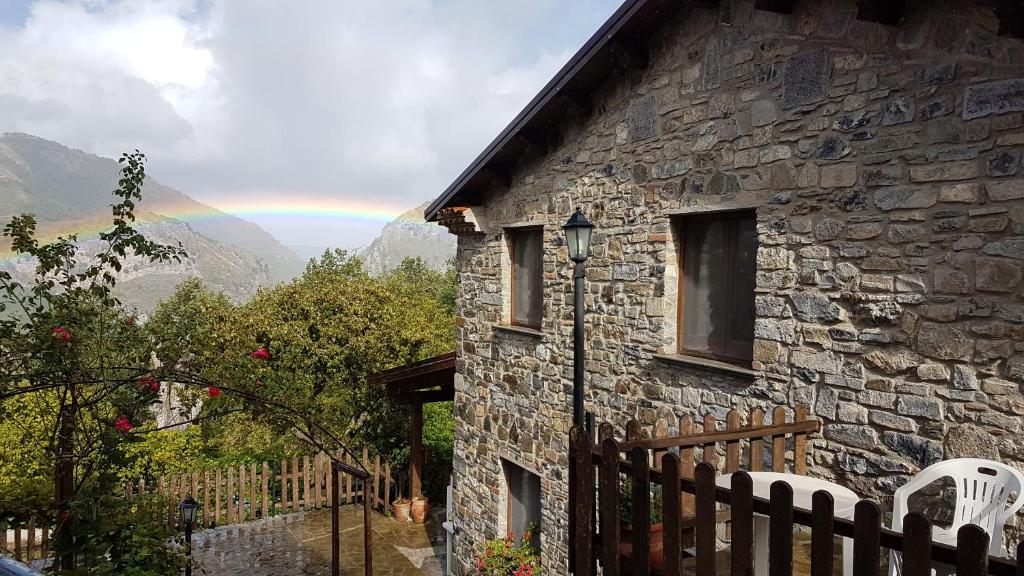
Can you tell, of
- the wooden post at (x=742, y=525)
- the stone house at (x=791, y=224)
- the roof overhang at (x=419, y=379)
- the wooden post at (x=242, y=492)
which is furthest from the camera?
the wooden post at (x=242, y=492)

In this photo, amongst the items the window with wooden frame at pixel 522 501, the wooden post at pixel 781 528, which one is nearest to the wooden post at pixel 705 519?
the wooden post at pixel 781 528

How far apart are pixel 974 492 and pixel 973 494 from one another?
0.03 meters

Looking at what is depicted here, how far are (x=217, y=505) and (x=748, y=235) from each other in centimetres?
1051

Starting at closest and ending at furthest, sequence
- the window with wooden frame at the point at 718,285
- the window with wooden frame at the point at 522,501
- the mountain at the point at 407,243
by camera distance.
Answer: the window with wooden frame at the point at 718,285 → the window with wooden frame at the point at 522,501 → the mountain at the point at 407,243

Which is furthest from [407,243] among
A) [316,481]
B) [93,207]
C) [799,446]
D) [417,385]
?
[799,446]

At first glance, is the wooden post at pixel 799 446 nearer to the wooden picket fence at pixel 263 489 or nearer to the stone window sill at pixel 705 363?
the stone window sill at pixel 705 363

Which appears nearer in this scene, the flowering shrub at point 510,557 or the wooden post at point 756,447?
the wooden post at point 756,447

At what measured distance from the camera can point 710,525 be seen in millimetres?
2393

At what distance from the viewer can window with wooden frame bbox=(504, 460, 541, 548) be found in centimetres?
721

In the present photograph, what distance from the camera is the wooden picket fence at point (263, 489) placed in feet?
36.0

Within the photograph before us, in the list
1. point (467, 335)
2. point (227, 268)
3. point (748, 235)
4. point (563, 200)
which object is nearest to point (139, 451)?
point (467, 335)

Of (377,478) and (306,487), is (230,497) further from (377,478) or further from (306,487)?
(377,478)

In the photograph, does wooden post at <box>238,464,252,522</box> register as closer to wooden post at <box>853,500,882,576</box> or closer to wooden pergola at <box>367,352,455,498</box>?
wooden pergola at <box>367,352,455,498</box>

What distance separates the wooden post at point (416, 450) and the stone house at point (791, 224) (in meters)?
4.58
